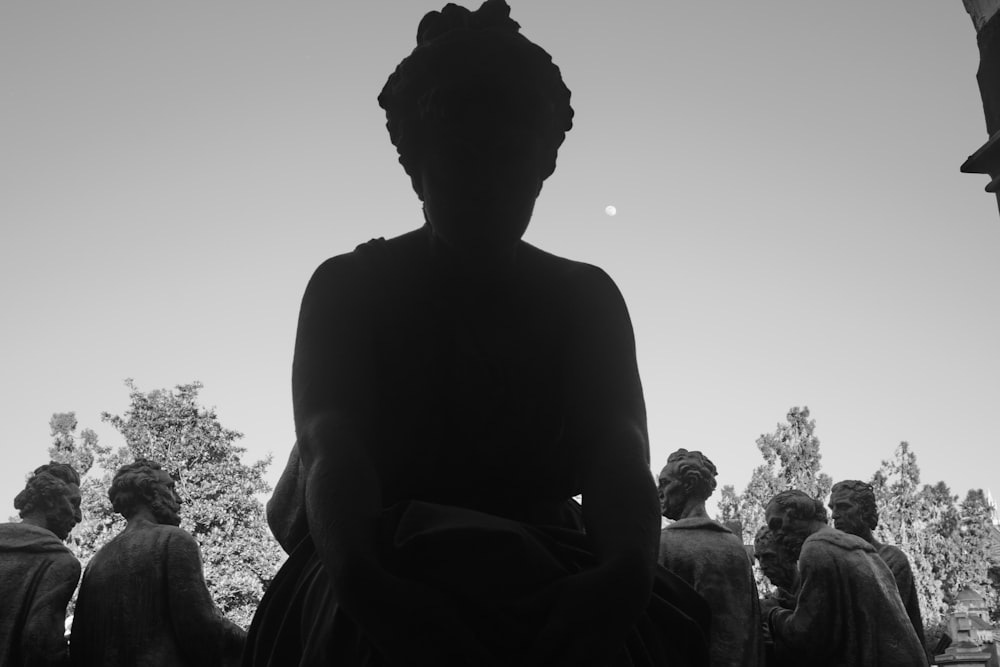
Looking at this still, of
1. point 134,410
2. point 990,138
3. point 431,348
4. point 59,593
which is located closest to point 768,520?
point 990,138

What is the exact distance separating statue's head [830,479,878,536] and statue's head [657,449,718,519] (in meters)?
1.45

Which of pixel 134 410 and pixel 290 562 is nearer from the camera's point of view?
pixel 290 562

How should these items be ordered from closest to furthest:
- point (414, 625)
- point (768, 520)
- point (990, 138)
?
1. point (414, 625)
2. point (990, 138)
3. point (768, 520)

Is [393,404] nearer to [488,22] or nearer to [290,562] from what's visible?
[290,562]

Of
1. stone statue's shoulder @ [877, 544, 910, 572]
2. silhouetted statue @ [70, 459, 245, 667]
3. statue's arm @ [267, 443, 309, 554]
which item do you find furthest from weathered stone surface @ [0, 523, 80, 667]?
stone statue's shoulder @ [877, 544, 910, 572]

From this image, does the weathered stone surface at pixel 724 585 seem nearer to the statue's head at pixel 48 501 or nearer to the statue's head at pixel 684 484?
the statue's head at pixel 684 484

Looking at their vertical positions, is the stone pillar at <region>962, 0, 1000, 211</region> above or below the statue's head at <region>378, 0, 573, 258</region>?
above

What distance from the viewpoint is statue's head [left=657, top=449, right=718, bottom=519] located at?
20.9 ft

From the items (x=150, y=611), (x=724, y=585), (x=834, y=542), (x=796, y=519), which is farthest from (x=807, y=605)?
(x=150, y=611)

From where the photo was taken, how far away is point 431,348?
7.08ft

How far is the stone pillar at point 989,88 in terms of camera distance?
19.4ft

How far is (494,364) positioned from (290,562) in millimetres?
637

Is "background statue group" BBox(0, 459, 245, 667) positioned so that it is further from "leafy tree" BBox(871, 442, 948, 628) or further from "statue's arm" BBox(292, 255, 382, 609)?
"leafy tree" BBox(871, 442, 948, 628)

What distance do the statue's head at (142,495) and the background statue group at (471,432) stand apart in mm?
3825
